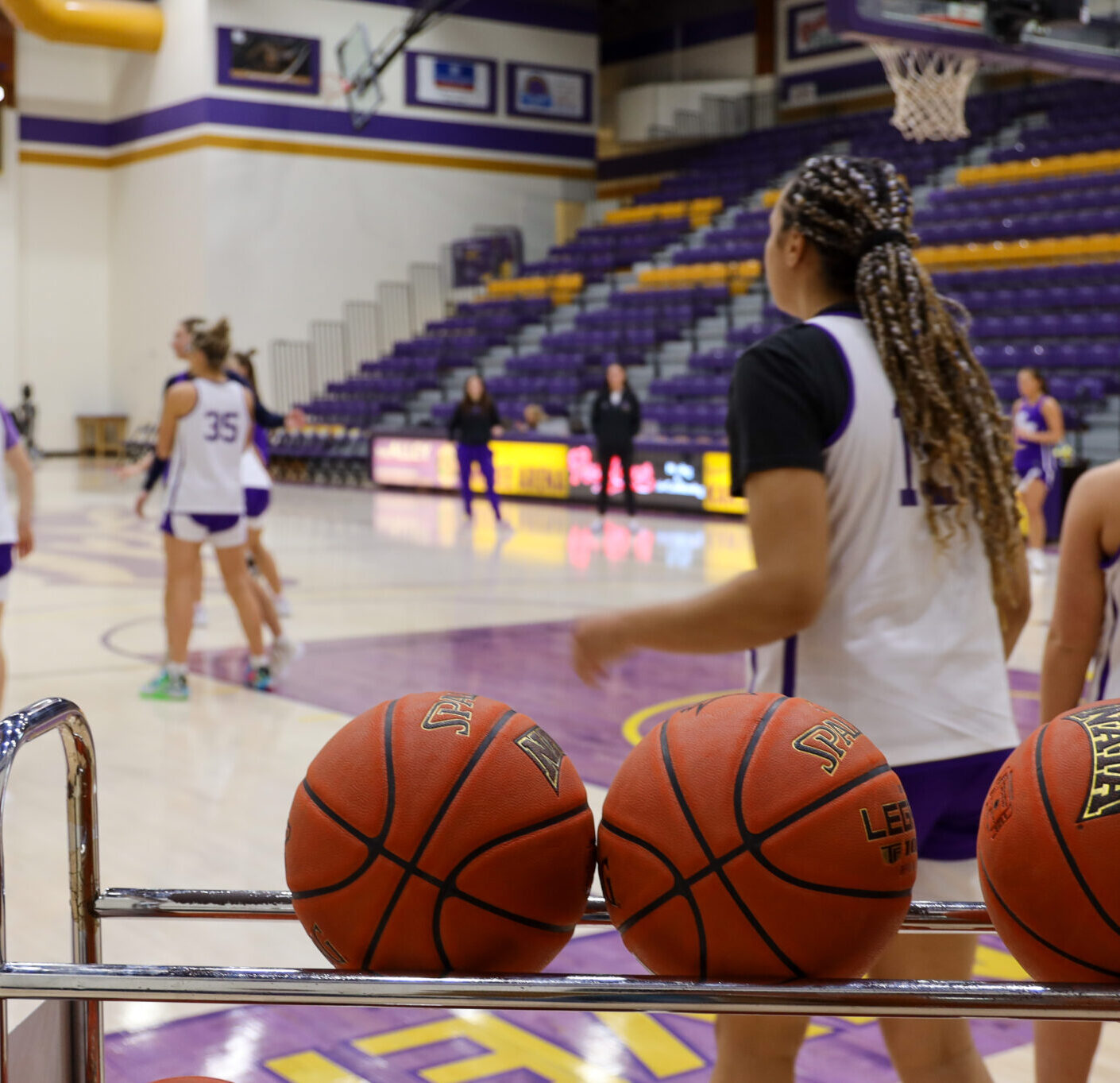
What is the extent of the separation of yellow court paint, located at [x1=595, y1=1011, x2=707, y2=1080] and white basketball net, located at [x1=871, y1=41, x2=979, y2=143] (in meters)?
9.45

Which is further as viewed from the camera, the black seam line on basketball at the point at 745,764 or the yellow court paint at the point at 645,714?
the yellow court paint at the point at 645,714

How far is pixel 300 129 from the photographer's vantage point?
24.3 metres

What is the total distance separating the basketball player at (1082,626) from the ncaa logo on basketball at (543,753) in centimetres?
99

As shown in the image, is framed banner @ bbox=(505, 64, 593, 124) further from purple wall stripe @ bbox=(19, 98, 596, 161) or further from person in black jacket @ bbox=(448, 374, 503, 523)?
person in black jacket @ bbox=(448, 374, 503, 523)

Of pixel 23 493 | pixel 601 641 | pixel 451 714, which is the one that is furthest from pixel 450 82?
pixel 451 714

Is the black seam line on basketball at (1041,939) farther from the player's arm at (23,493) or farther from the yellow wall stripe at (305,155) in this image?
the yellow wall stripe at (305,155)

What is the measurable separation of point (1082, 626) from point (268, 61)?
23.5 m

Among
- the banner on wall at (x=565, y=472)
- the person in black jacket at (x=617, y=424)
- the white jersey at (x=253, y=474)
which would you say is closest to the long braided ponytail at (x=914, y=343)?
the white jersey at (x=253, y=474)

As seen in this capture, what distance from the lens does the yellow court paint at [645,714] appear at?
586 centimetres

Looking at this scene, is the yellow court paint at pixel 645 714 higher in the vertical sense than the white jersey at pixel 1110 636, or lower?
lower

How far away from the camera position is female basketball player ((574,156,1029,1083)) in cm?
185

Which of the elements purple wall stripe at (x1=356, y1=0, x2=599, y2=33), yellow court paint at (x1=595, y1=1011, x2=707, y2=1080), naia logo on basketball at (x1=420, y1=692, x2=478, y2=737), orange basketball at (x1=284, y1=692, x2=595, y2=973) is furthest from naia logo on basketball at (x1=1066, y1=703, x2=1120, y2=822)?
purple wall stripe at (x1=356, y1=0, x2=599, y2=33)

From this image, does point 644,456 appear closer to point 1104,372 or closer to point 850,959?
point 1104,372

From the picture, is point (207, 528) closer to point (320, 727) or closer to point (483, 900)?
point (320, 727)
